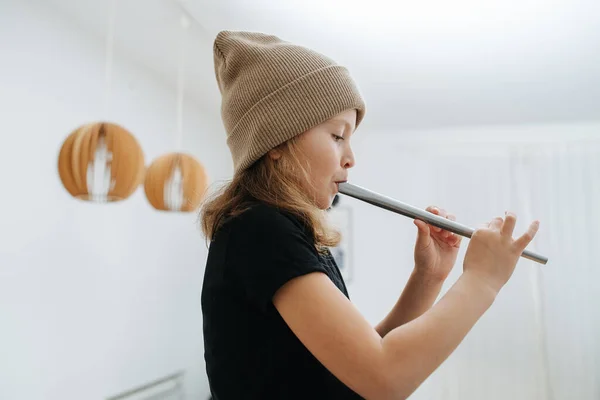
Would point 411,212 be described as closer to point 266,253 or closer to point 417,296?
point 417,296

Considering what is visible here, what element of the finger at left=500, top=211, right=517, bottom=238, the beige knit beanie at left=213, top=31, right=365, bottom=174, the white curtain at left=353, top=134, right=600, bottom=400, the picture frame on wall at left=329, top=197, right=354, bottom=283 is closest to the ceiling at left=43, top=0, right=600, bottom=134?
the white curtain at left=353, top=134, right=600, bottom=400

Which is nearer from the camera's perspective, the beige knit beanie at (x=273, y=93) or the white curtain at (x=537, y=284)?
the beige knit beanie at (x=273, y=93)

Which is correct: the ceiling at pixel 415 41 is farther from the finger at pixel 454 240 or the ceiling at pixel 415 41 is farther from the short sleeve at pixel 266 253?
the short sleeve at pixel 266 253

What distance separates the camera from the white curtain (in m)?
2.67

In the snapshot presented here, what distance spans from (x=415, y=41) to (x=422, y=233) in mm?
1410

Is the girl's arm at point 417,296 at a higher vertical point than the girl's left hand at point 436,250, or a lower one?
lower

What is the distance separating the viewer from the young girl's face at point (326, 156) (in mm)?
572

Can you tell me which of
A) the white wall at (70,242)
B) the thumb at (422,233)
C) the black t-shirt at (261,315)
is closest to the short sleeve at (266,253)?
the black t-shirt at (261,315)

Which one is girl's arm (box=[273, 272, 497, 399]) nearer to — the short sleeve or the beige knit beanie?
the short sleeve

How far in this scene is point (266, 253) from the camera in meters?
0.46

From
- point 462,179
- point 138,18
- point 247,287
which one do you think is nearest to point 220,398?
point 247,287

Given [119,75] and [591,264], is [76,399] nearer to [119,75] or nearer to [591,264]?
[119,75]

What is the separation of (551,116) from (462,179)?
0.64m

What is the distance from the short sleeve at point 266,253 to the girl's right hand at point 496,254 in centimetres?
17
